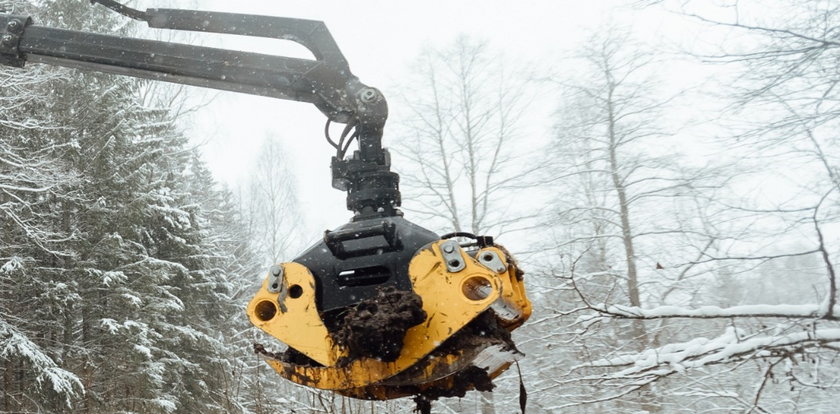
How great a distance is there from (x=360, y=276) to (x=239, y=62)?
Result: 126 cm

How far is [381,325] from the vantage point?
1616 millimetres

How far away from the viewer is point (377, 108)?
2.38m

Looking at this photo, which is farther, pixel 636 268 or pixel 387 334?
pixel 636 268

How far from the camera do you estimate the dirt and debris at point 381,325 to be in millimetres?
1625

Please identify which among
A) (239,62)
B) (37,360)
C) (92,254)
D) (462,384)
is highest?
(92,254)

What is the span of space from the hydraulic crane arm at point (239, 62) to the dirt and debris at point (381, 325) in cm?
67

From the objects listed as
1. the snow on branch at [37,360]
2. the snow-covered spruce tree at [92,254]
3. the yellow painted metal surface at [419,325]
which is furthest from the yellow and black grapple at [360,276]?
the snow on branch at [37,360]

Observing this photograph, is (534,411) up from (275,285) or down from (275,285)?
down

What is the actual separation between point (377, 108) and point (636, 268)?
8760 mm

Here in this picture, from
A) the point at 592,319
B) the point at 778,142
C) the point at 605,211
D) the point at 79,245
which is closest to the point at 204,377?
Result: the point at 79,245

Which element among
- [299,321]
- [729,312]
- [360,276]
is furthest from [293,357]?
[729,312]

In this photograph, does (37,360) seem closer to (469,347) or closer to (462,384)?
(462,384)

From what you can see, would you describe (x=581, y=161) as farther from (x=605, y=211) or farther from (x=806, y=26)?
(x=806, y=26)

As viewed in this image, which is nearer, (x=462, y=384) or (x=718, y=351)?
(x=462, y=384)
